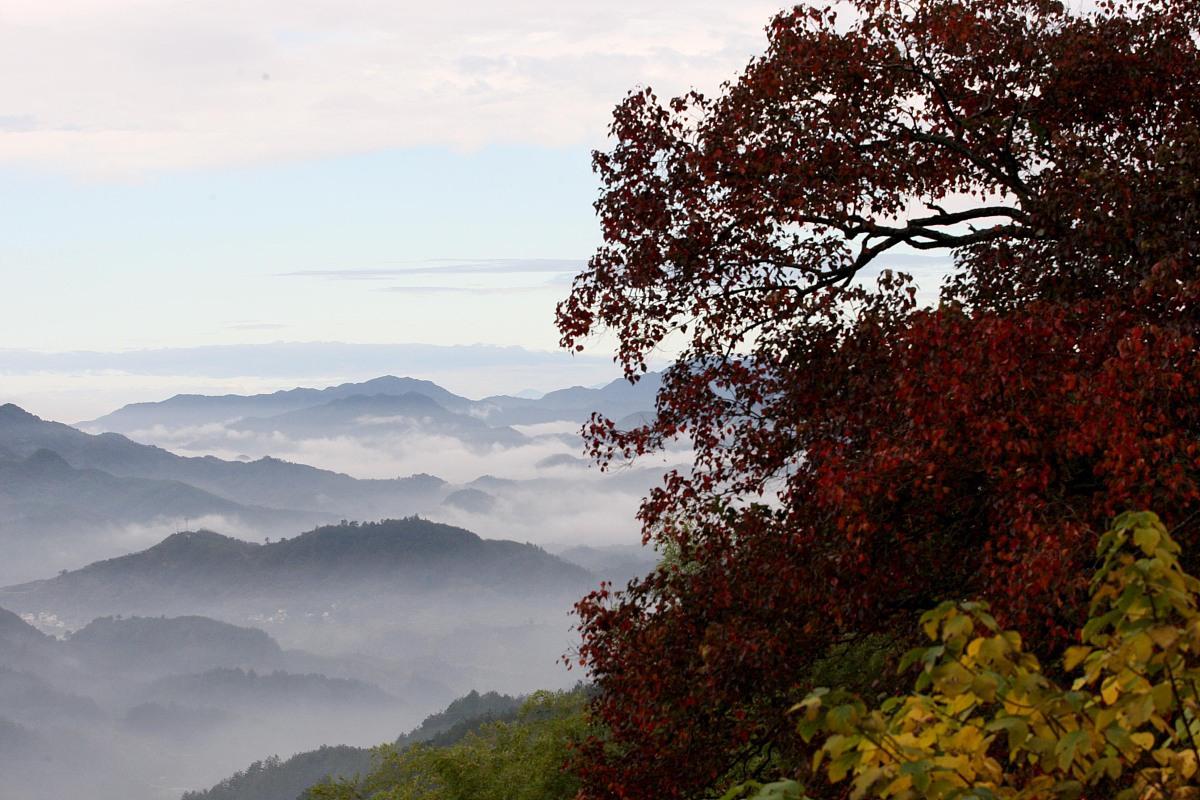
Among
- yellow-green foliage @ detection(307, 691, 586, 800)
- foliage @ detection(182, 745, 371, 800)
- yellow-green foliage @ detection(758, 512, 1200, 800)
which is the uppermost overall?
yellow-green foliage @ detection(758, 512, 1200, 800)

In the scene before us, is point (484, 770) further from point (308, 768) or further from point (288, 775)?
point (308, 768)

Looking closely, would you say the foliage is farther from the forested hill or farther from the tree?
the tree

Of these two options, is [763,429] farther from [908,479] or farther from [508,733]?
[508,733]

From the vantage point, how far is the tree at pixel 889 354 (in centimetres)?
839

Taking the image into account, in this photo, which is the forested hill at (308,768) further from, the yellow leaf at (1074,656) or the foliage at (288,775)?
the yellow leaf at (1074,656)

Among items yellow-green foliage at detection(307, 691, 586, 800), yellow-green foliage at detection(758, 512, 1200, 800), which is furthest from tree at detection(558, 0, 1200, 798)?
yellow-green foliage at detection(307, 691, 586, 800)

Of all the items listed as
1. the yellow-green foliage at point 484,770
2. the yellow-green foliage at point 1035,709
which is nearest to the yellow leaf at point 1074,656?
the yellow-green foliage at point 1035,709

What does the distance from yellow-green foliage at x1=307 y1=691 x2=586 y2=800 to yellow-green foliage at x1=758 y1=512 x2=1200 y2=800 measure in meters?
25.4

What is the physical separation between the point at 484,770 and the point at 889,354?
83.9 ft

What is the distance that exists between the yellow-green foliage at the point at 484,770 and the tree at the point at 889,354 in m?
19.3

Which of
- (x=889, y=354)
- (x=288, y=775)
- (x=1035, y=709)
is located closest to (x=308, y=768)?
(x=288, y=775)

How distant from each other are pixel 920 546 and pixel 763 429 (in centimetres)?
236

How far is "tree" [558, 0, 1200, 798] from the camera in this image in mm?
8391

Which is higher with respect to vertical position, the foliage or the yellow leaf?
the yellow leaf
